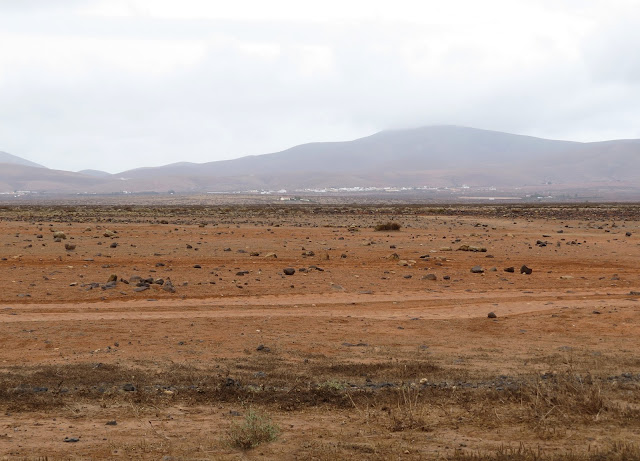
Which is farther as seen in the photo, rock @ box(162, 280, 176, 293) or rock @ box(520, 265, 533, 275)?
rock @ box(520, 265, 533, 275)

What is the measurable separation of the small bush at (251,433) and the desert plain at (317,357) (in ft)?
0.06

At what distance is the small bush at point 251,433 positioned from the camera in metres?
5.98

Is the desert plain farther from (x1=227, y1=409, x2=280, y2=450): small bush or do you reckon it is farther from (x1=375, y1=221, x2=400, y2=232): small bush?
(x1=375, y1=221, x2=400, y2=232): small bush

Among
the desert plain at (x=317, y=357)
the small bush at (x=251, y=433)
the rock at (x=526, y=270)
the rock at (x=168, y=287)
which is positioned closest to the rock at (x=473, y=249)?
the desert plain at (x=317, y=357)

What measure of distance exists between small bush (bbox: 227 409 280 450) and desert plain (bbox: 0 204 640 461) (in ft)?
0.06

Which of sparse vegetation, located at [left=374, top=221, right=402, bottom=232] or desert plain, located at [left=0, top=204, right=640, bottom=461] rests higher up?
sparse vegetation, located at [left=374, top=221, right=402, bottom=232]

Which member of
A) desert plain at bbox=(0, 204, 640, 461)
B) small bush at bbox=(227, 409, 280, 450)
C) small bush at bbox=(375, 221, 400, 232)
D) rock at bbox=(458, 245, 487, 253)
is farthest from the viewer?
small bush at bbox=(375, 221, 400, 232)

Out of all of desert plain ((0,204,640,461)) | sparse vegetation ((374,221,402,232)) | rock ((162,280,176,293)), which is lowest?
desert plain ((0,204,640,461))

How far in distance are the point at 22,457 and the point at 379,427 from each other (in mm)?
3151

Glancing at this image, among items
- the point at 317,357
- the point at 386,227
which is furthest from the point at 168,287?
the point at 386,227

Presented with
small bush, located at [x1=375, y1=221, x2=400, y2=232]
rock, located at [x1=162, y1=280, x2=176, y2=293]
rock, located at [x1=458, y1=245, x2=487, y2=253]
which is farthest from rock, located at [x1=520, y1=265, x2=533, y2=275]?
small bush, located at [x1=375, y1=221, x2=400, y2=232]

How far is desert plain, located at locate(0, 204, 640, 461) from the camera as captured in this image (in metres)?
6.17

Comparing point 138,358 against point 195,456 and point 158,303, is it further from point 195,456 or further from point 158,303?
point 158,303

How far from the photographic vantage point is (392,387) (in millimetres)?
7688
